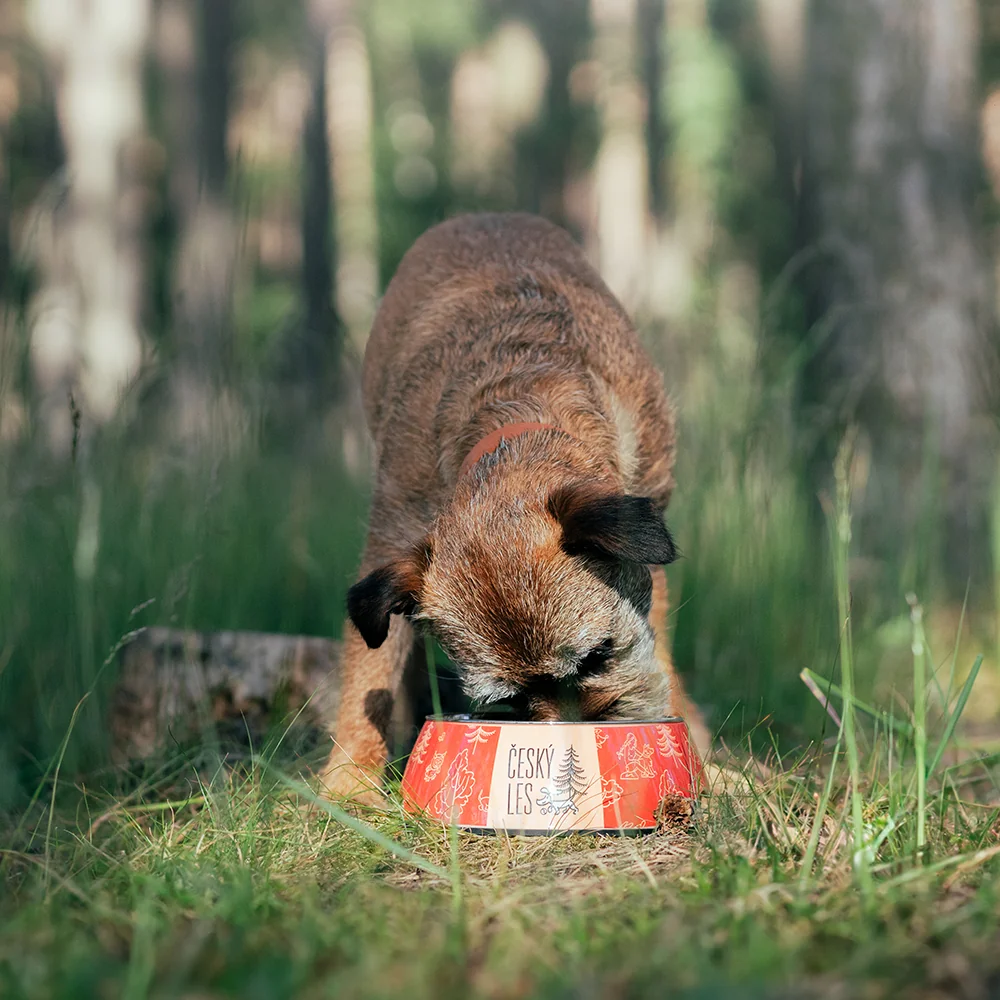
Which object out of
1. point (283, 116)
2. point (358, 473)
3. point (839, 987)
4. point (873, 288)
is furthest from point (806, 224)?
point (283, 116)

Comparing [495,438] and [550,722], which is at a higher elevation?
[495,438]

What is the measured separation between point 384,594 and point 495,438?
632 millimetres

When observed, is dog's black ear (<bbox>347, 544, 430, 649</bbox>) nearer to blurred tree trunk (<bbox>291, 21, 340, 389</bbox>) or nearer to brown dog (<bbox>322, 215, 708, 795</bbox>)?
brown dog (<bbox>322, 215, 708, 795</bbox>)

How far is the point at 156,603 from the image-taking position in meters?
4.14

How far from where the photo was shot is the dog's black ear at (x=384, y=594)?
123 inches

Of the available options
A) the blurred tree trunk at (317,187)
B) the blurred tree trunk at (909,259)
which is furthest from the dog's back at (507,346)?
the blurred tree trunk at (317,187)

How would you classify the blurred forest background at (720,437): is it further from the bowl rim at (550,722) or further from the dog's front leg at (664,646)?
the bowl rim at (550,722)

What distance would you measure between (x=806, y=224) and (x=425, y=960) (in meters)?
6.96

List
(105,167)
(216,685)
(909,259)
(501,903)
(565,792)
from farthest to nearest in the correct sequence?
(105,167), (909,259), (216,685), (565,792), (501,903)

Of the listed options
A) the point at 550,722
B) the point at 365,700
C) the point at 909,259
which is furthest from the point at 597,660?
the point at 909,259

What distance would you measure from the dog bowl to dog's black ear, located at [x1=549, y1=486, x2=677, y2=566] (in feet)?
1.43

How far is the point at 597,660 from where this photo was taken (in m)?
3.20

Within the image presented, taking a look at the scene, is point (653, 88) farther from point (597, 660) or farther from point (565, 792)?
point (565, 792)

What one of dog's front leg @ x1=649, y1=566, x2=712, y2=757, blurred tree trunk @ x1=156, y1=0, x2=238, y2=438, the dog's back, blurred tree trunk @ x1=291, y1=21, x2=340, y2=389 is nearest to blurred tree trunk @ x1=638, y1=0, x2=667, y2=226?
blurred tree trunk @ x1=291, y1=21, x2=340, y2=389
